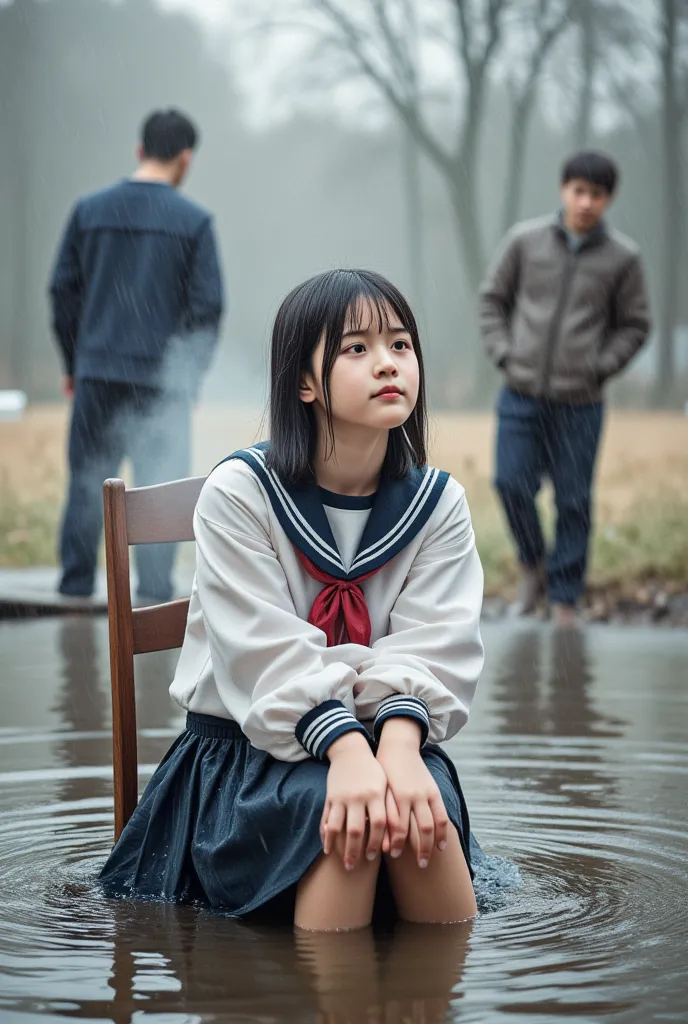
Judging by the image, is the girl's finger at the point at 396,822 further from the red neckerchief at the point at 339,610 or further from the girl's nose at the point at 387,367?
the girl's nose at the point at 387,367

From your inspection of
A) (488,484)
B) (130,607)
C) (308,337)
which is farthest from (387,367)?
(488,484)

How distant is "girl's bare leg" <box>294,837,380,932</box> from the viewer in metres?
2.46

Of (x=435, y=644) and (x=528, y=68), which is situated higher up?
(x=528, y=68)

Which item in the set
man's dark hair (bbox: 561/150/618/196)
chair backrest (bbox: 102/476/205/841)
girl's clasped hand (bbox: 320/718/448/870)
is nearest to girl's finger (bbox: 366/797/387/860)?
girl's clasped hand (bbox: 320/718/448/870)

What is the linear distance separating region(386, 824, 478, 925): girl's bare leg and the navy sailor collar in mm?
456

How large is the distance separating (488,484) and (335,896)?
704 cm

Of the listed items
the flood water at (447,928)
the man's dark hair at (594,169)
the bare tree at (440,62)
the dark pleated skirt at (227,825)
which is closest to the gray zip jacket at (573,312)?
the man's dark hair at (594,169)

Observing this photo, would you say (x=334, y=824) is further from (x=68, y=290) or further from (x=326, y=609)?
(x=68, y=290)

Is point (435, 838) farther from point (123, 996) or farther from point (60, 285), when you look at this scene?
point (60, 285)

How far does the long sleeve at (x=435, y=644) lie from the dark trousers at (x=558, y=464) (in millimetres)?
3995

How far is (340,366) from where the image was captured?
106 inches

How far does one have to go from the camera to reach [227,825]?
261cm

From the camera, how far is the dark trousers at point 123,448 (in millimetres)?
6578

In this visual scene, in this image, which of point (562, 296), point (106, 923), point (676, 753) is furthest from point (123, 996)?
point (562, 296)
